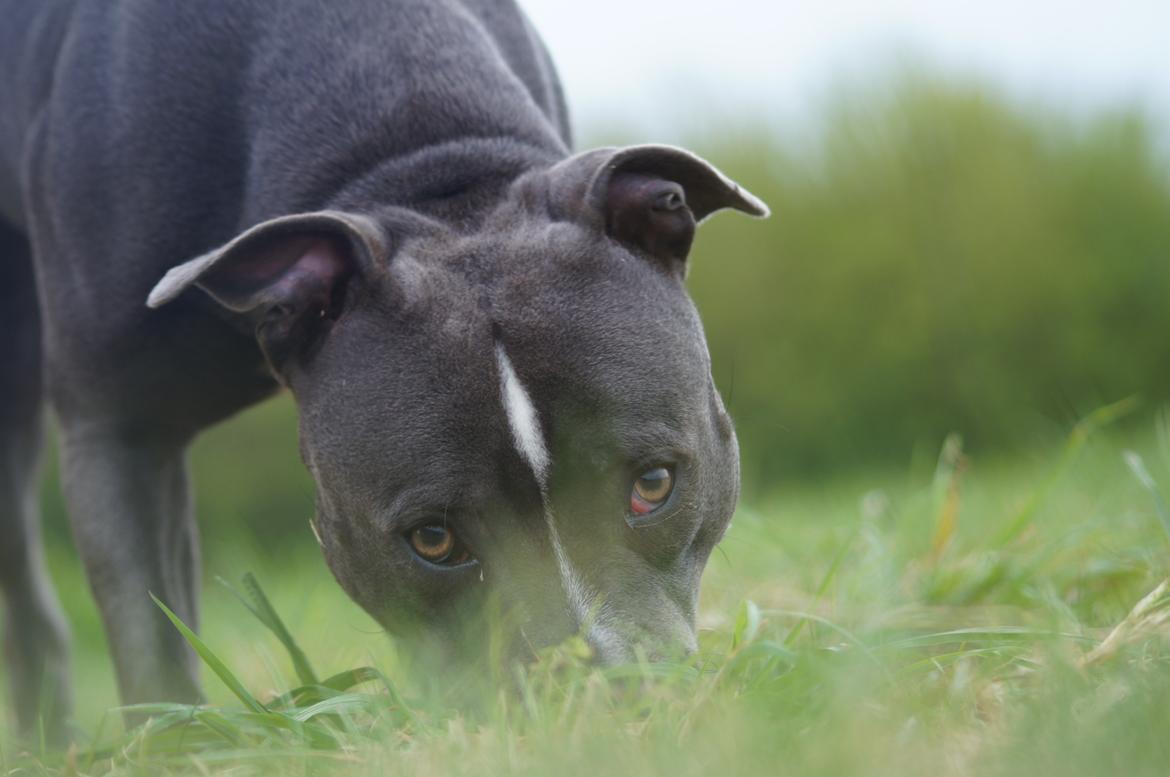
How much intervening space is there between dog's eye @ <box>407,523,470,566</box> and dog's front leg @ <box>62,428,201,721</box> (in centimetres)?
102

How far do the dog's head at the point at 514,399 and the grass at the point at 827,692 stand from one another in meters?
0.16

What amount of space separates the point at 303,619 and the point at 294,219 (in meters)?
1.75

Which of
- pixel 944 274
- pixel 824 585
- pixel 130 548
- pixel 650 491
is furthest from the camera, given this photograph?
pixel 944 274

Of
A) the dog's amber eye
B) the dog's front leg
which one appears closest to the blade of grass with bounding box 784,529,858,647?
the dog's amber eye

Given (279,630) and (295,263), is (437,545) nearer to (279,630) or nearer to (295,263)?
(279,630)

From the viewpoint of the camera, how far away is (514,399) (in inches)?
100.0

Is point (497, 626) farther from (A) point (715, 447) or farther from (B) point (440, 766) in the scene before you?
(A) point (715, 447)

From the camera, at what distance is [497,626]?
2516 mm

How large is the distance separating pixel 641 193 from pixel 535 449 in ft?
2.17

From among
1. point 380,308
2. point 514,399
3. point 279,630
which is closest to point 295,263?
point 380,308

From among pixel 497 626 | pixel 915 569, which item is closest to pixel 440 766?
pixel 497 626

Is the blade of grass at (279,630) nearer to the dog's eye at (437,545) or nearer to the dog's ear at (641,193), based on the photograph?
the dog's eye at (437,545)

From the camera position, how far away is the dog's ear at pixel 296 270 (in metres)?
2.76

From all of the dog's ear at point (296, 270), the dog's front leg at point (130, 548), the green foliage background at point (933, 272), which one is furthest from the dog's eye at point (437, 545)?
the green foliage background at point (933, 272)
